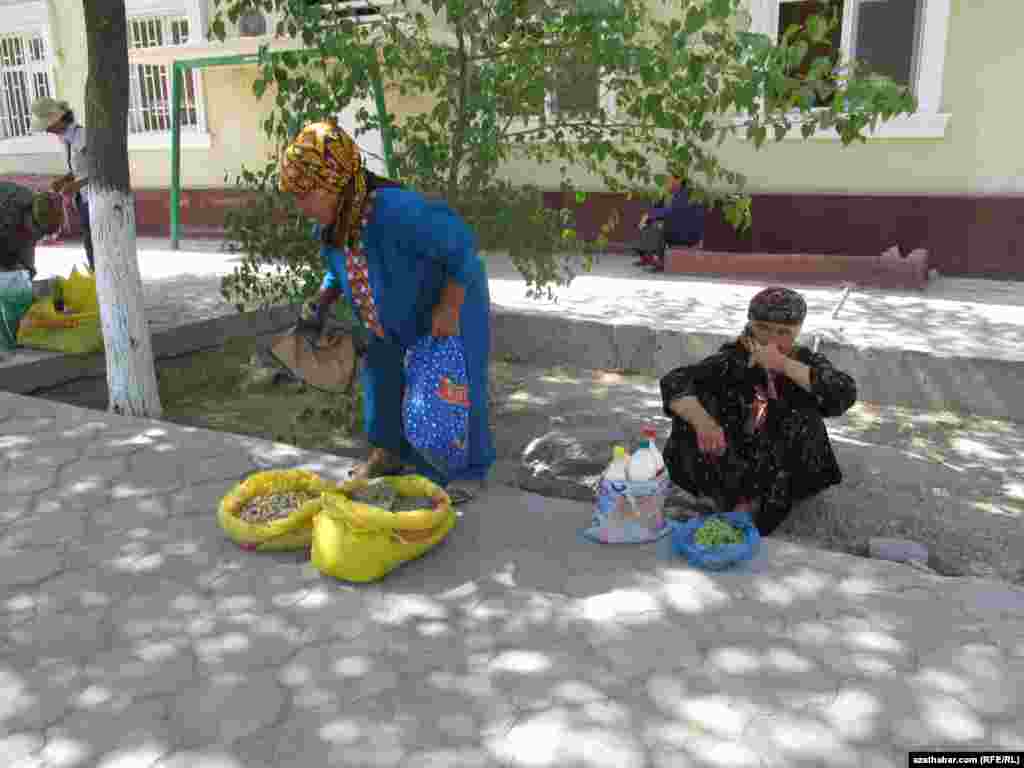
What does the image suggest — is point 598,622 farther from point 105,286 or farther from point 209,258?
point 209,258

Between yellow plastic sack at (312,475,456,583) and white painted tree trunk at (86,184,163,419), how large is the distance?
7.29 ft

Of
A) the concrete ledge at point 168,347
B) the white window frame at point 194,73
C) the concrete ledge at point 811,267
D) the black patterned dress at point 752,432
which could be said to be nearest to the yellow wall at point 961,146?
the concrete ledge at point 811,267

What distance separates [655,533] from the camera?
3.02 m

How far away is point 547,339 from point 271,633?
158 inches

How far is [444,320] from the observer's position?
3043 millimetres

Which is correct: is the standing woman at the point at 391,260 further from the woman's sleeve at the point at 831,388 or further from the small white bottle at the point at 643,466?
the woman's sleeve at the point at 831,388

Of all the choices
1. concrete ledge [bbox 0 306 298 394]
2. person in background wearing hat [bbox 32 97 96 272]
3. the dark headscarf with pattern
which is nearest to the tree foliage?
the dark headscarf with pattern

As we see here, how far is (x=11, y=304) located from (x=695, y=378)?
14.3ft

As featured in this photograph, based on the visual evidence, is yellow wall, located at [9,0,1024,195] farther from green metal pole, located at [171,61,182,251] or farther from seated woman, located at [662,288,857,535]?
seated woman, located at [662,288,857,535]

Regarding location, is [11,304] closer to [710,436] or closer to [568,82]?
[568,82]

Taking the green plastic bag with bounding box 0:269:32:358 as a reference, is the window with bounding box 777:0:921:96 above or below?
above

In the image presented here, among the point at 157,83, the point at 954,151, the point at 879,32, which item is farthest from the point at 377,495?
the point at 157,83

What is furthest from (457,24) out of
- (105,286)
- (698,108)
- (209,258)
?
(209,258)

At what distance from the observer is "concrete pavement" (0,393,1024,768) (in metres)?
2.09
